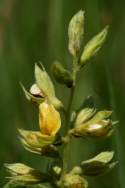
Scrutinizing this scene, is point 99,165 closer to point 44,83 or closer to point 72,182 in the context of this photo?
point 72,182

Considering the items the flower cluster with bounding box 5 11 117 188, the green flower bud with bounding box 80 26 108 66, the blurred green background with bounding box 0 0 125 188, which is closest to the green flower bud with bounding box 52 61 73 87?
the flower cluster with bounding box 5 11 117 188

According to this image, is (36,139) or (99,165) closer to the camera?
(36,139)

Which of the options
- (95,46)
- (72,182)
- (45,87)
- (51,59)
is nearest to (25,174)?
(72,182)

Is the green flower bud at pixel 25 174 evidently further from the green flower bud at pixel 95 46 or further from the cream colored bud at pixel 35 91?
the green flower bud at pixel 95 46

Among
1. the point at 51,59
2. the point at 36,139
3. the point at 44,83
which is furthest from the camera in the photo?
the point at 51,59

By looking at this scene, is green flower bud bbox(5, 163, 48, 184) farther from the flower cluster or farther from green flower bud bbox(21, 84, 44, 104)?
green flower bud bbox(21, 84, 44, 104)

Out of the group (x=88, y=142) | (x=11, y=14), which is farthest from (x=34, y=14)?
(x=88, y=142)

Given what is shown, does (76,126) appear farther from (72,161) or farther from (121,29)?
(121,29)
